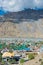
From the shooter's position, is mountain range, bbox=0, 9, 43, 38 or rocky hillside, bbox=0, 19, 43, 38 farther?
mountain range, bbox=0, 9, 43, 38

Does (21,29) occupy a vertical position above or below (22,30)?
above

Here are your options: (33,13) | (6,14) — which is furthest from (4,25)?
(33,13)

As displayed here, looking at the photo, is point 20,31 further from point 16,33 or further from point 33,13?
point 33,13

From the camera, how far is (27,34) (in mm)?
117125

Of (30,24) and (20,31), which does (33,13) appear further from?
(20,31)

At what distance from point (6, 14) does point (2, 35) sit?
46.1 metres

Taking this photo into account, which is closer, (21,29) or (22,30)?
(22,30)

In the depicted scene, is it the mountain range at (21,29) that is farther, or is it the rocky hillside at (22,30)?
the mountain range at (21,29)

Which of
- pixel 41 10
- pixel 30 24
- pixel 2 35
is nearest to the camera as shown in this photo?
pixel 2 35

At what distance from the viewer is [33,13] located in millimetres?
166000

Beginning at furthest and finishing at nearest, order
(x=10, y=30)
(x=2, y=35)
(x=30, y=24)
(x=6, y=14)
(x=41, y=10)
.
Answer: (x=41, y=10) < (x=6, y=14) < (x=30, y=24) < (x=10, y=30) < (x=2, y=35)

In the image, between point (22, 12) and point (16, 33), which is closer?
point (16, 33)

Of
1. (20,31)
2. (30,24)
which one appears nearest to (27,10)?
(30,24)

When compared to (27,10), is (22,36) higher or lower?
lower
